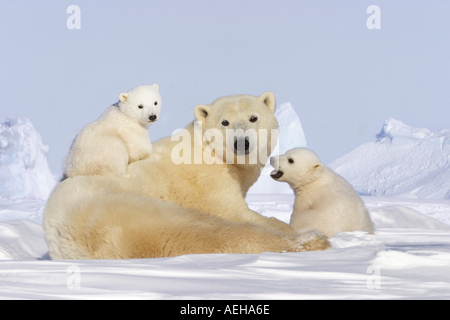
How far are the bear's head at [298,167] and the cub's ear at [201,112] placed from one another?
152 cm

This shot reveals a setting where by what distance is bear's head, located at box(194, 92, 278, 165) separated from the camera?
474cm

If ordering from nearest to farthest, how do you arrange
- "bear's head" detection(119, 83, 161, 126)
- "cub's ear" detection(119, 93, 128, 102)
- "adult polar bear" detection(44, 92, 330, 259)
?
"adult polar bear" detection(44, 92, 330, 259), "bear's head" detection(119, 83, 161, 126), "cub's ear" detection(119, 93, 128, 102)

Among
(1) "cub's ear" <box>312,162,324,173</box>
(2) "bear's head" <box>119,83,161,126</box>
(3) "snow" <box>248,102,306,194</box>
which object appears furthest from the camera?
(3) "snow" <box>248,102,306,194</box>

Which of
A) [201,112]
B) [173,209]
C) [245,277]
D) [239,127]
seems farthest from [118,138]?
[245,277]

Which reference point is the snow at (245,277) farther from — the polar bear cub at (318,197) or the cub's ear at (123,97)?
the cub's ear at (123,97)

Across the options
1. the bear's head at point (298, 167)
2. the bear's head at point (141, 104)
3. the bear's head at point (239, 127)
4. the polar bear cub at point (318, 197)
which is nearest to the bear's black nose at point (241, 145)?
the bear's head at point (239, 127)

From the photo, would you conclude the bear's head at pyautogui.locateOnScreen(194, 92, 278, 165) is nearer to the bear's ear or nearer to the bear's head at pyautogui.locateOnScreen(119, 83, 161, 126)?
the bear's ear

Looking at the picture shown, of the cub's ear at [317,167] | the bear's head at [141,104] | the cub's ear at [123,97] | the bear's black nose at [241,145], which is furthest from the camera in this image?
the cub's ear at [317,167]

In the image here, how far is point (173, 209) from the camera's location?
3.79m

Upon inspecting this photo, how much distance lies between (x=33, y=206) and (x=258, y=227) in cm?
1126

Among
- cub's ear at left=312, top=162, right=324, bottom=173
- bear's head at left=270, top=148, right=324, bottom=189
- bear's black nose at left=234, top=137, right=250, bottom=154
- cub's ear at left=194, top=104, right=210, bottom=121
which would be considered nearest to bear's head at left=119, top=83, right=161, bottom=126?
cub's ear at left=194, top=104, right=210, bottom=121

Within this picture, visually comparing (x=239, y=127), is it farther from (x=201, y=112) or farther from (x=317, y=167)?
(x=317, y=167)

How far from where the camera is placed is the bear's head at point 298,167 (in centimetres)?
604

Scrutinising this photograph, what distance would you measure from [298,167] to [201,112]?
1635 mm
